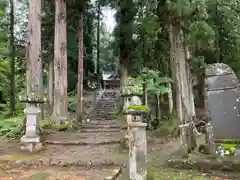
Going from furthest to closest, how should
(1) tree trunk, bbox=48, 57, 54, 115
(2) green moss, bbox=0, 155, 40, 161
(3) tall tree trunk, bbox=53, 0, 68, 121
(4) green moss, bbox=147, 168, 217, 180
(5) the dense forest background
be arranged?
1. (1) tree trunk, bbox=48, 57, 54, 115
2. (3) tall tree trunk, bbox=53, 0, 68, 121
3. (5) the dense forest background
4. (2) green moss, bbox=0, 155, 40, 161
5. (4) green moss, bbox=147, 168, 217, 180

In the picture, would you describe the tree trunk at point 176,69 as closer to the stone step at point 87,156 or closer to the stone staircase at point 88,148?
the stone staircase at point 88,148

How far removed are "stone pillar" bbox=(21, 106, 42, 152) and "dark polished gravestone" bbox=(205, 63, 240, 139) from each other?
591cm

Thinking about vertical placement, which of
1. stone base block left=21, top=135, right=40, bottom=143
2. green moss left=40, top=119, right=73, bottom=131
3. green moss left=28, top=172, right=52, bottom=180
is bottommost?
green moss left=28, top=172, right=52, bottom=180

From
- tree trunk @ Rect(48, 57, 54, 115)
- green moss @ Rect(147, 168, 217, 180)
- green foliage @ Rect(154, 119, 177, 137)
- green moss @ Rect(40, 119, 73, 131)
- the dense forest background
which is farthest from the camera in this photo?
tree trunk @ Rect(48, 57, 54, 115)

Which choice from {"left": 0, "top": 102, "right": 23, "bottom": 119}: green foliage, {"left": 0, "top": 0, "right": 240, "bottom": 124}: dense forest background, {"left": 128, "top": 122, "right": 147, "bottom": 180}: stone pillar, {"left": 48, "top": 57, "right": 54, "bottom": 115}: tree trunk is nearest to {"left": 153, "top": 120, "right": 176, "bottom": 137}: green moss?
{"left": 0, "top": 0, "right": 240, "bottom": 124}: dense forest background

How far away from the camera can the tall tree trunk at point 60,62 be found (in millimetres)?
14531

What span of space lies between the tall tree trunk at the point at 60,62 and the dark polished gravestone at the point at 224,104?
8698mm

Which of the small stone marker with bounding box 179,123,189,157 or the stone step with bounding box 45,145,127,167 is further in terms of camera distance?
the stone step with bounding box 45,145,127,167

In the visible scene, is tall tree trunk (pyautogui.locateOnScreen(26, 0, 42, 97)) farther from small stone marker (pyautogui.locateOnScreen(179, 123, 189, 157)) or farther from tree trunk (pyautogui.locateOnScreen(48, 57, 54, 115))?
tree trunk (pyautogui.locateOnScreen(48, 57, 54, 115))

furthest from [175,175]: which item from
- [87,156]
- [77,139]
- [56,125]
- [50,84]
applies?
[50,84]

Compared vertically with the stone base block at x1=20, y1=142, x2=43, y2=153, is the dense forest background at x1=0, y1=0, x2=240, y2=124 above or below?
above

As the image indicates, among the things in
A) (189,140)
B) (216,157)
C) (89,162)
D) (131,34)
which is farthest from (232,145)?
(131,34)

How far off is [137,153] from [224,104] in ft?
8.47

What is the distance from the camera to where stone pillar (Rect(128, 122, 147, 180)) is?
5.83 m
